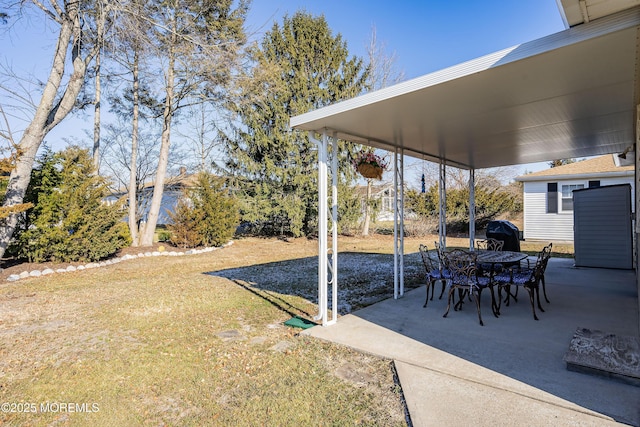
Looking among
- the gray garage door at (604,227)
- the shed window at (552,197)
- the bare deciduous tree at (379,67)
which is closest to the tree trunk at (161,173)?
the bare deciduous tree at (379,67)

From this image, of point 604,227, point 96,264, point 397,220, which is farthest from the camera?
point 96,264

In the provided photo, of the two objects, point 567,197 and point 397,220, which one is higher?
point 567,197

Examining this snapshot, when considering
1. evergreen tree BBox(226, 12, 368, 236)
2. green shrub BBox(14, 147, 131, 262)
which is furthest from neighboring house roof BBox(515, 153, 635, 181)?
green shrub BBox(14, 147, 131, 262)

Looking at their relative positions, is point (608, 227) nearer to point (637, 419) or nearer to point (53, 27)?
point (637, 419)

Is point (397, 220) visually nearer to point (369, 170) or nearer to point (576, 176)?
point (369, 170)

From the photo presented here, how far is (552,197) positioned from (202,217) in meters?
13.1

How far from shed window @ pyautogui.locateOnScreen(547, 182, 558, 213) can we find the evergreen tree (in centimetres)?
784

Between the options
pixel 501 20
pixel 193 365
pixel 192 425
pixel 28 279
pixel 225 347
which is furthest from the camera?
pixel 501 20

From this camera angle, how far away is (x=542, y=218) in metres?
13.3

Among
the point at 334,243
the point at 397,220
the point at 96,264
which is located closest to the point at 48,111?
the point at 96,264

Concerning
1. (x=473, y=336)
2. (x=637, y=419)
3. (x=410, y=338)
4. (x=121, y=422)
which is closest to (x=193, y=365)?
(x=121, y=422)

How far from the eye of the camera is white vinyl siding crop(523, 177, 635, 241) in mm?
12820

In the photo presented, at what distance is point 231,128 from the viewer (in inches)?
572

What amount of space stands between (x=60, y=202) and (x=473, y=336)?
8.95m
